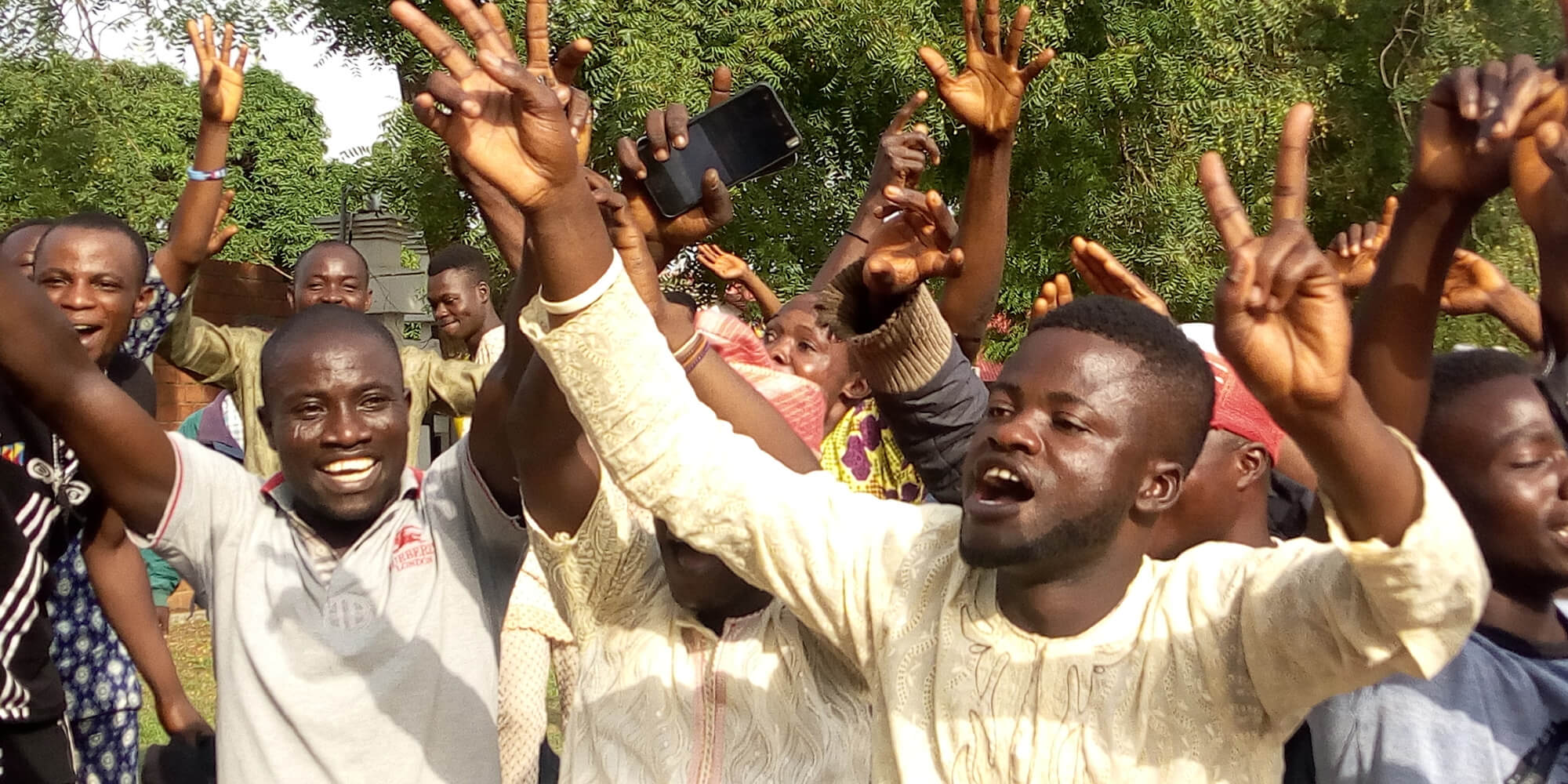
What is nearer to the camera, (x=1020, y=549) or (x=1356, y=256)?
(x=1020, y=549)

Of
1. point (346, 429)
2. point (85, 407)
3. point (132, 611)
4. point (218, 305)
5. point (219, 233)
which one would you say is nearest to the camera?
point (85, 407)

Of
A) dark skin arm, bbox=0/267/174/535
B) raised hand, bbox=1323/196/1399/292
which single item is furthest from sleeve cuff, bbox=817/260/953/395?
raised hand, bbox=1323/196/1399/292

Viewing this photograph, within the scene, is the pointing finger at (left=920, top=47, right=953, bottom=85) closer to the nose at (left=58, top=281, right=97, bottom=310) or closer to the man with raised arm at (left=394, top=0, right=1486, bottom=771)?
the man with raised arm at (left=394, top=0, right=1486, bottom=771)

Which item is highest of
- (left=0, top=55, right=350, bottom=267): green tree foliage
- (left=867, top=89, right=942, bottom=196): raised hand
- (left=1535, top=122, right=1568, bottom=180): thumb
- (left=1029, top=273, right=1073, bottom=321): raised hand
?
(left=0, top=55, right=350, bottom=267): green tree foliage

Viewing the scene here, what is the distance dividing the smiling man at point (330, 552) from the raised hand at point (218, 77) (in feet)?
3.95

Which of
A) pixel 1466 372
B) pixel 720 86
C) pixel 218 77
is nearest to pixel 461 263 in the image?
pixel 218 77

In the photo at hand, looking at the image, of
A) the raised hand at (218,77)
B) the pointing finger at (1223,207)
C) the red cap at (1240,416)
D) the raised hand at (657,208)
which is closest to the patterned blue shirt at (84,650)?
the raised hand at (218,77)

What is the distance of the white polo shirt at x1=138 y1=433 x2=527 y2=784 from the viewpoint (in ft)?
9.11

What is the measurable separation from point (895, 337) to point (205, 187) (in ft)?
6.85

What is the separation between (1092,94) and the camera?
9492mm

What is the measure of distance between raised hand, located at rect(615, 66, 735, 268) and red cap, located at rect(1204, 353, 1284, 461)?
0.98 meters

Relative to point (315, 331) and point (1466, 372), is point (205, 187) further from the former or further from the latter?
point (1466, 372)

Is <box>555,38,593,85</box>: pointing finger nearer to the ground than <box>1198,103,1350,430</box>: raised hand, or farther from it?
farther from it

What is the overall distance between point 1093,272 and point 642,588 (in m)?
1.28
